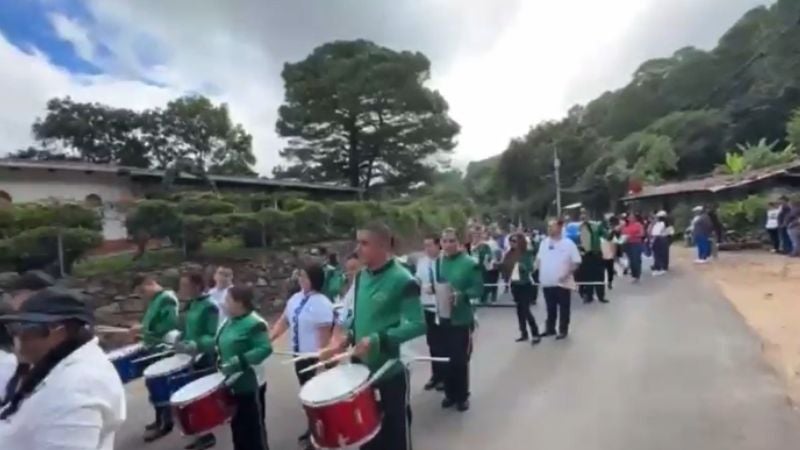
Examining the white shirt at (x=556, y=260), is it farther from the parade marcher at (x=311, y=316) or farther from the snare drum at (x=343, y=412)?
the snare drum at (x=343, y=412)

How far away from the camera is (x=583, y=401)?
7.52 m

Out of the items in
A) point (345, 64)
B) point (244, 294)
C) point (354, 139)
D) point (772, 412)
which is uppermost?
point (345, 64)

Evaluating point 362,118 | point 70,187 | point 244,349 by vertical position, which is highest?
point 362,118

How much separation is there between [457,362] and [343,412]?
355cm

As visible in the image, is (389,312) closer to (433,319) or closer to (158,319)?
(158,319)

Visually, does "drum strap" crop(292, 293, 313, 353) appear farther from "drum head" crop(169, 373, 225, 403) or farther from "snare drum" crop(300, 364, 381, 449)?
"snare drum" crop(300, 364, 381, 449)

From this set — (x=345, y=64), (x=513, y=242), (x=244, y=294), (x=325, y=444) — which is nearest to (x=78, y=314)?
(x=325, y=444)

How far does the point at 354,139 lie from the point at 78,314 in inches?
1600

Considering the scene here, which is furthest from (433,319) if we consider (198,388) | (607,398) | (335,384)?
(335,384)

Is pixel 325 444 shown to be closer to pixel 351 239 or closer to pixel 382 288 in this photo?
pixel 382 288

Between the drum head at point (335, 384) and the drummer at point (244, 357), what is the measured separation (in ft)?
3.18

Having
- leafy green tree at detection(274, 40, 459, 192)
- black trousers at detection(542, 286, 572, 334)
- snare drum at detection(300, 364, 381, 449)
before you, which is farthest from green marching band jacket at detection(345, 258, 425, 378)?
leafy green tree at detection(274, 40, 459, 192)

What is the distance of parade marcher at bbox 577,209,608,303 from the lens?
15.3 metres

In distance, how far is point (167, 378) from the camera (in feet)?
19.7
